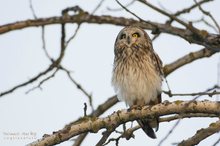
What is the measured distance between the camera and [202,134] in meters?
3.44

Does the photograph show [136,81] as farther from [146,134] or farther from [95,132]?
[95,132]

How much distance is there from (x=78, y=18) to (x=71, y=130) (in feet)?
6.60

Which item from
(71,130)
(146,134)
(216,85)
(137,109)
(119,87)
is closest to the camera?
(216,85)

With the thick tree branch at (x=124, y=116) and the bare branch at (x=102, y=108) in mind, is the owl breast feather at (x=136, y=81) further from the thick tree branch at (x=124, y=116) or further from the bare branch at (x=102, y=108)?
the thick tree branch at (x=124, y=116)

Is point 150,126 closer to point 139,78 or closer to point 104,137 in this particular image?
point 139,78

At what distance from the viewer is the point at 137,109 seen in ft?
13.6

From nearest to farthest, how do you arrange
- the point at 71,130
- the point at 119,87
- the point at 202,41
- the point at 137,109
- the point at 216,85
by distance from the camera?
the point at 216,85, the point at 202,41, the point at 71,130, the point at 137,109, the point at 119,87

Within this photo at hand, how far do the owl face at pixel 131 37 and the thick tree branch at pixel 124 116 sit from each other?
8.14 feet

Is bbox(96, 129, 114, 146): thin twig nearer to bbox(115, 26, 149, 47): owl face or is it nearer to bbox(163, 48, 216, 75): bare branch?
bbox(163, 48, 216, 75): bare branch

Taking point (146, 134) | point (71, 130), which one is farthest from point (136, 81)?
point (71, 130)

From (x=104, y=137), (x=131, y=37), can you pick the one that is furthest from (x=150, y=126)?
(x=104, y=137)

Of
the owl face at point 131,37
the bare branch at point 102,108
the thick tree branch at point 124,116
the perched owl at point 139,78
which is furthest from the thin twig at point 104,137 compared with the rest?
the owl face at point 131,37

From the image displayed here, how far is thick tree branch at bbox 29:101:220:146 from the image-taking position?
3.66 metres

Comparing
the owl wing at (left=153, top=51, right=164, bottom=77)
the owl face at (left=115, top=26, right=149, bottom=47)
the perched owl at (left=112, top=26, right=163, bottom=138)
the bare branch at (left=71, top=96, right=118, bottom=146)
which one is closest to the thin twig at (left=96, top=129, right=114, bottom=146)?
the bare branch at (left=71, top=96, right=118, bottom=146)
